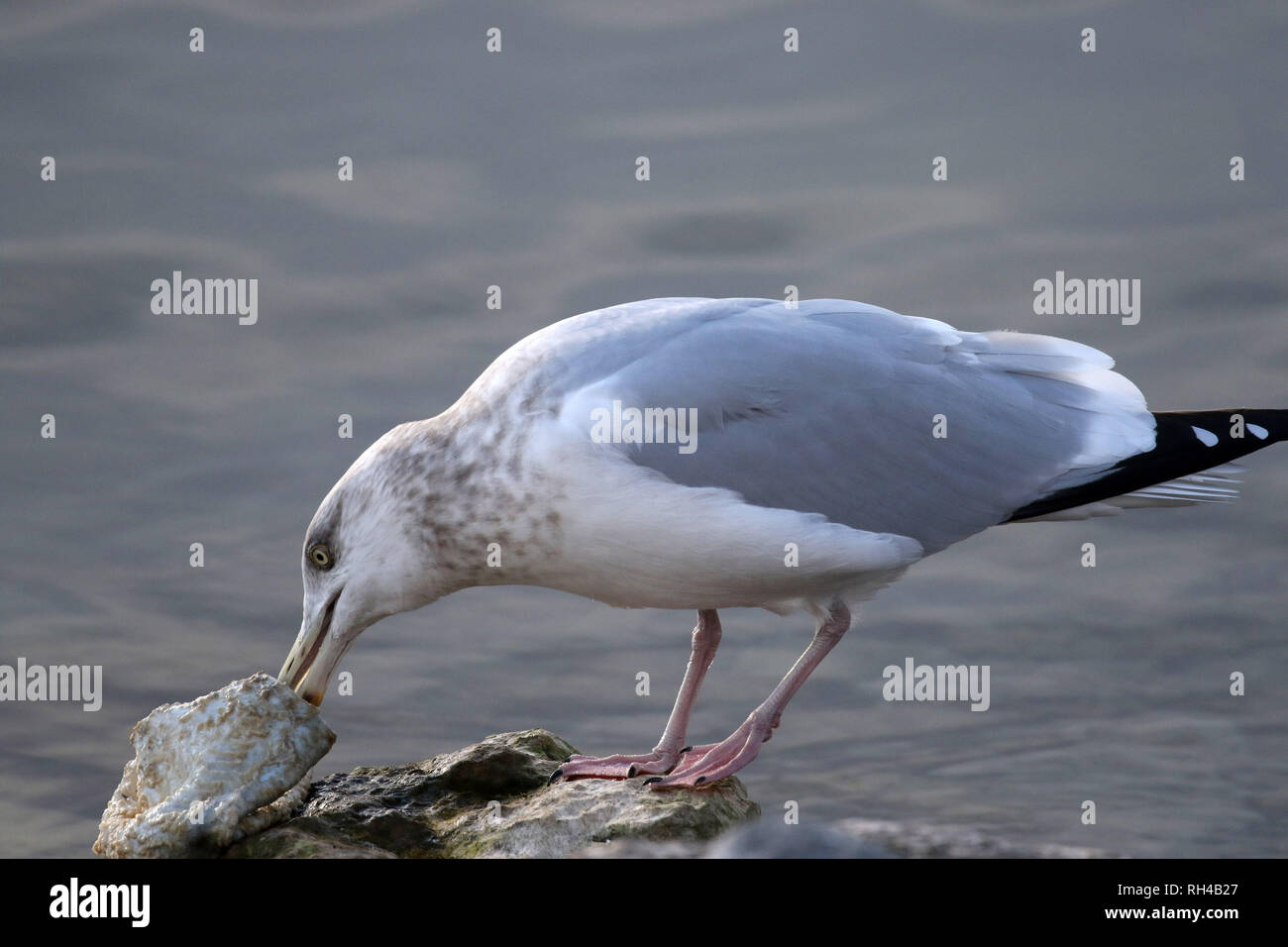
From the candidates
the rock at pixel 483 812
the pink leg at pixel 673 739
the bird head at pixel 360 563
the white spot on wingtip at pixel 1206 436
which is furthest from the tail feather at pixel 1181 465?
the bird head at pixel 360 563

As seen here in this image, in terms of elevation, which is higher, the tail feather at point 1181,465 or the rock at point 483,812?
the tail feather at point 1181,465

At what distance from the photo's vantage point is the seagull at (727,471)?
5512 millimetres

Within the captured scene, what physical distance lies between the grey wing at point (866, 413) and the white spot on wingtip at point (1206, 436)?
0.21 m

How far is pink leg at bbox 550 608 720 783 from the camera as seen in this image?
19.7ft

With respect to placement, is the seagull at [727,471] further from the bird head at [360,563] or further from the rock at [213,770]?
the rock at [213,770]

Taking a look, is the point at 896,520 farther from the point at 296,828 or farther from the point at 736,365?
the point at 296,828

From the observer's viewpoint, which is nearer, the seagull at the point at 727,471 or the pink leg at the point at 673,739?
the seagull at the point at 727,471

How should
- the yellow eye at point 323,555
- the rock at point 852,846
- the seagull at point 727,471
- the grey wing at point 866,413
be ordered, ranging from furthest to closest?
1. the yellow eye at point 323,555
2. the grey wing at point 866,413
3. the seagull at point 727,471
4. the rock at point 852,846

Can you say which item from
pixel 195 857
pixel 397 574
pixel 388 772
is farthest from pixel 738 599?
pixel 195 857

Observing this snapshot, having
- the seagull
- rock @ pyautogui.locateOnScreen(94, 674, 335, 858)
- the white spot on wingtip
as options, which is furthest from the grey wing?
rock @ pyautogui.locateOnScreen(94, 674, 335, 858)

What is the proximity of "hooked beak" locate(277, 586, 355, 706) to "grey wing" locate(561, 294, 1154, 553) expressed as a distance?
5.06 feet

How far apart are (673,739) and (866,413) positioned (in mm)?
1810

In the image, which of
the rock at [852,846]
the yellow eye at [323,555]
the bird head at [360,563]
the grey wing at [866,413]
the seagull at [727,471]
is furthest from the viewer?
the yellow eye at [323,555]

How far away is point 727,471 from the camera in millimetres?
5637
